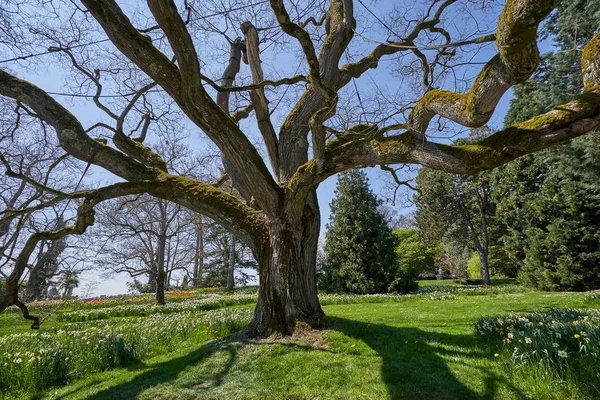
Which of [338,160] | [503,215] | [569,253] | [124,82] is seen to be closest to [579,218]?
[569,253]

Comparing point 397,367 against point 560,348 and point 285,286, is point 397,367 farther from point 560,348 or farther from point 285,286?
point 285,286

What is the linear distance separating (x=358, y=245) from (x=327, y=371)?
13384 millimetres

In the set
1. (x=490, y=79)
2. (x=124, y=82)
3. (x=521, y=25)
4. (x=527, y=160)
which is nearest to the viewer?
(x=521, y=25)

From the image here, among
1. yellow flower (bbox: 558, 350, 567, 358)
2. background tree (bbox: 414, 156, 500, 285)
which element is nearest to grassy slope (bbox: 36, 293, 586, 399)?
yellow flower (bbox: 558, 350, 567, 358)

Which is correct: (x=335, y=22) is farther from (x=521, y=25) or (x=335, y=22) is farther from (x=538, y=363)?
(x=538, y=363)

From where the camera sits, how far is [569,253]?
13016 mm

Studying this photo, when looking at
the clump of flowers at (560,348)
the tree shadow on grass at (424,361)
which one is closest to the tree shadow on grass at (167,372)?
the tree shadow on grass at (424,361)

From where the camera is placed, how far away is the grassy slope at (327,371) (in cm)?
347

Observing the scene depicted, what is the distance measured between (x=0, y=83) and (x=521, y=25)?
632 cm

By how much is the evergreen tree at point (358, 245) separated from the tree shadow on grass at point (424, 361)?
10.8 m

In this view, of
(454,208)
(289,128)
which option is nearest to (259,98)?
(289,128)

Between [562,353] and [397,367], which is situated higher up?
[562,353]

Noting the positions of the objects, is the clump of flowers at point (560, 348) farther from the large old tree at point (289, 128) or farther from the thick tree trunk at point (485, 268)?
the thick tree trunk at point (485, 268)

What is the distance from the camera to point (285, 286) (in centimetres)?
518
